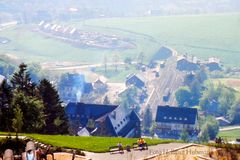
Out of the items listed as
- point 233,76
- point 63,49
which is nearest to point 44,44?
point 63,49

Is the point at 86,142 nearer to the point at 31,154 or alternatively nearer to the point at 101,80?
the point at 31,154

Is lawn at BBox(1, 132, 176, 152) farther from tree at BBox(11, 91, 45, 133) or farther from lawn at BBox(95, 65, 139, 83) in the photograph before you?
lawn at BBox(95, 65, 139, 83)

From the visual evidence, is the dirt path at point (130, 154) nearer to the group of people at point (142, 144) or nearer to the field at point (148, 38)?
the group of people at point (142, 144)

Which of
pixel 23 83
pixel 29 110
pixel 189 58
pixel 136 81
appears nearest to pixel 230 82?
pixel 136 81

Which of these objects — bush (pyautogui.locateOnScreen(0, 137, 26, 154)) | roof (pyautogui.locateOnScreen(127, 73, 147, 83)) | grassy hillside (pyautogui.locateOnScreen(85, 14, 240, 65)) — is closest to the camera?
bush (pyautogui.locateOnScreen(0, 137, 26, 154))

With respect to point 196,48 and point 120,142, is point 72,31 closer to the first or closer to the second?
point 196,48

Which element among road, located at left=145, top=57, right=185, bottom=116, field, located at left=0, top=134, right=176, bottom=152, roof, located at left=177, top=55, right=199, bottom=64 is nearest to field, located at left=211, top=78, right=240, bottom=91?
road, located at left=145, top=57, right=185, bottom=116

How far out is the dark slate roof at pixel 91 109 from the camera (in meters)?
29.5

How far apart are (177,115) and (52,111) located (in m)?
16.2

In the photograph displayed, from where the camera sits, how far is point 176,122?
32.8 m

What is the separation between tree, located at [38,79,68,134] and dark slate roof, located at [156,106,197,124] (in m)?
15.3

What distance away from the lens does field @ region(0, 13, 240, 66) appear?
2397 inches

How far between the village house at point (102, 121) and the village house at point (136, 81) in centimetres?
1620

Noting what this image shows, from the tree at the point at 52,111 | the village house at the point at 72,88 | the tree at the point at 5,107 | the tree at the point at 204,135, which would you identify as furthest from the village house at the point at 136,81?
the tree at the point at 5,107
